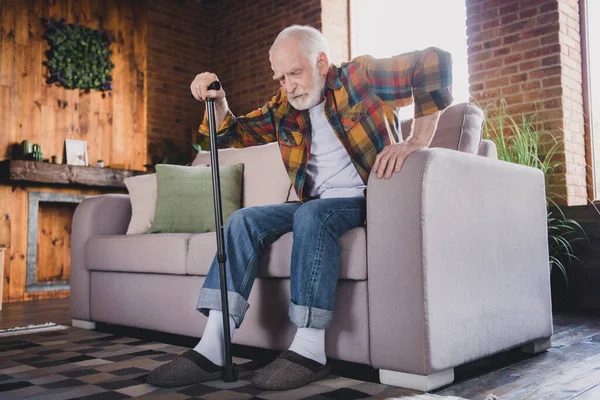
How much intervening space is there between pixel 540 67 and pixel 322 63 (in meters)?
2.27

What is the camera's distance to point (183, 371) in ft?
5.23

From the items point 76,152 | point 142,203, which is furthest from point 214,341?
point 76,152

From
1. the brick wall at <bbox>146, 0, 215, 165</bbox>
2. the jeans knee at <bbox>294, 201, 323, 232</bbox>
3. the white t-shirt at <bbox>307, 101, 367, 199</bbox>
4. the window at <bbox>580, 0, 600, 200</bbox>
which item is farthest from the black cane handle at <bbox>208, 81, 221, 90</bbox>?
the brick wall at <bbox>146, 0, 215, 165</bbox>

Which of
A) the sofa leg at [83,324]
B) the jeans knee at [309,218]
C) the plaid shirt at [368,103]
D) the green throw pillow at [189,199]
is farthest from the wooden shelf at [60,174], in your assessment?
the jeans knee at [309,218]

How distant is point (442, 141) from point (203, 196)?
1.10 meters

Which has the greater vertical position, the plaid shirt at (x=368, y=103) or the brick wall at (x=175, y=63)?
the brick wall at (x=175, y=63)

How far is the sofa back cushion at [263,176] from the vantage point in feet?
8.59

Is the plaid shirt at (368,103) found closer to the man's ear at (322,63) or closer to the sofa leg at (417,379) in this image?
the man's ear at (322,63)

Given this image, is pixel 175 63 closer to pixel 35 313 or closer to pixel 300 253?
pixel 35 313

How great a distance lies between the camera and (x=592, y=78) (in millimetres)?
3684

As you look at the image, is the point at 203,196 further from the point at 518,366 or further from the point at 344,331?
the point at 518,366

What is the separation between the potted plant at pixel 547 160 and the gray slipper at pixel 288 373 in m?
1.95

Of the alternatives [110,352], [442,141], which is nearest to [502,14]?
[442,141]

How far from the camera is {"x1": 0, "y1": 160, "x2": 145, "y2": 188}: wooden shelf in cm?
422
